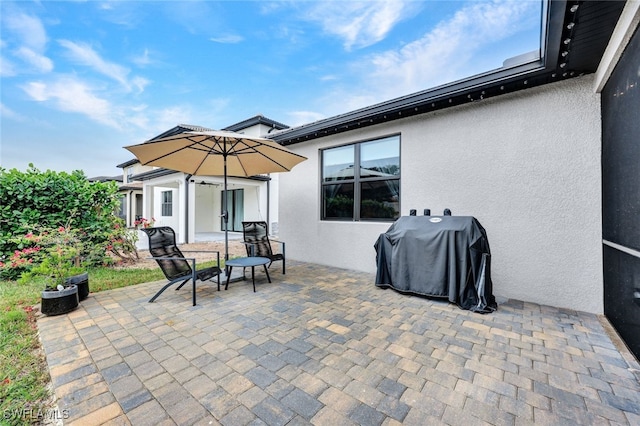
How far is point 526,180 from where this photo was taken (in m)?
3.79

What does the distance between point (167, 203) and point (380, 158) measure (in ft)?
41.9

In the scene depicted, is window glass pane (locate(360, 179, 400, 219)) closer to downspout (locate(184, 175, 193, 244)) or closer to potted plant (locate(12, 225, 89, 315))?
potted plant (locate(12, 225, 89, 315))

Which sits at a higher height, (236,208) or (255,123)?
(255,123)

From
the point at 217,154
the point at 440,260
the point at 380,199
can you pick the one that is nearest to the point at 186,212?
the point at 217,154

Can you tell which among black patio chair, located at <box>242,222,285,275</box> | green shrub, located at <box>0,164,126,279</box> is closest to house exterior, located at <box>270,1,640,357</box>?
black patio chair, located at <box>242,222,285,275</box>

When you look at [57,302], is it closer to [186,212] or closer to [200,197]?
[186,212]

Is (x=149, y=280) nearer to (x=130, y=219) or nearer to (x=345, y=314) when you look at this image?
(x=345, y=314)

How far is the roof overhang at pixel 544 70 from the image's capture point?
2.25 m

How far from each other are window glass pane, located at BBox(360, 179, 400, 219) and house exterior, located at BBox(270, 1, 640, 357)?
2 cm

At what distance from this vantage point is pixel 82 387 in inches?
75.0

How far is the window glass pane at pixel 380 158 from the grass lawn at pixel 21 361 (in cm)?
523

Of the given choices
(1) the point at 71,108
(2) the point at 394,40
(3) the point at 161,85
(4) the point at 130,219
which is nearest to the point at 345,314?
(2) the point at 394,40

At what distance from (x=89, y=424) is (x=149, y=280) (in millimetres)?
3880

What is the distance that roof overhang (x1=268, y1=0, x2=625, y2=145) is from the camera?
88.7 inches
